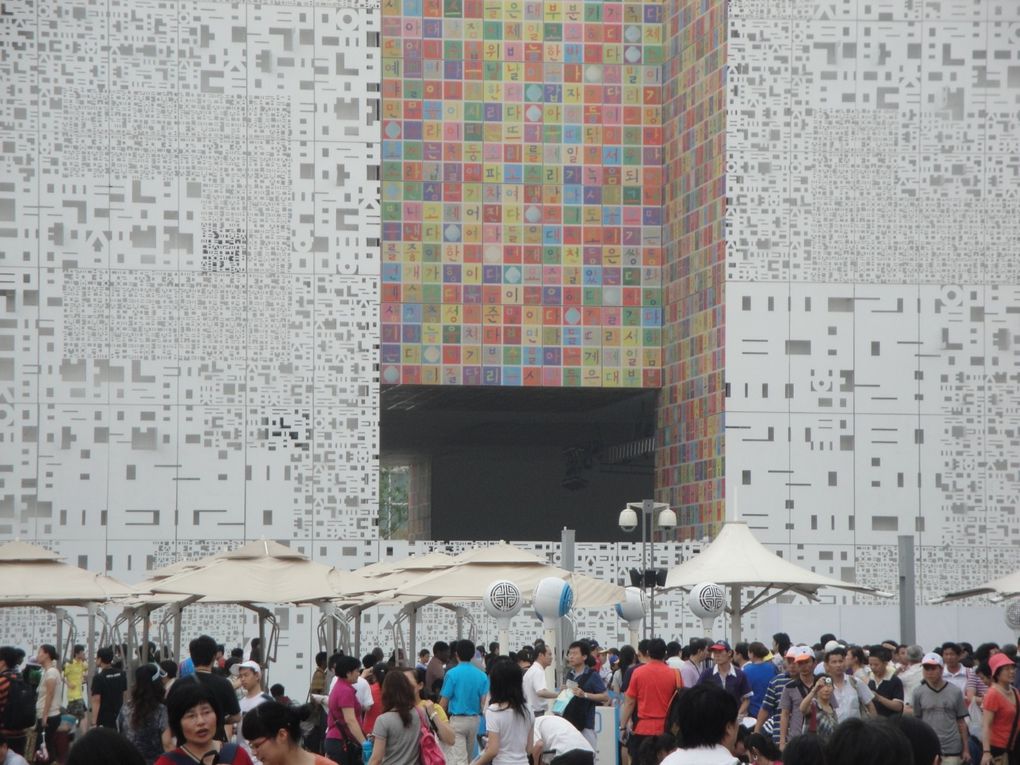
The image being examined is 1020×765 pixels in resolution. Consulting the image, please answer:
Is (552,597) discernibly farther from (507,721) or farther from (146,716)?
(146,716)

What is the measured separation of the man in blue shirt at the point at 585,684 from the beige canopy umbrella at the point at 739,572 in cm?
688

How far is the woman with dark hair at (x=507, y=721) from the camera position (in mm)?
12141

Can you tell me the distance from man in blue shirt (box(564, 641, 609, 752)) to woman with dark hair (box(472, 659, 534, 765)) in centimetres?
178

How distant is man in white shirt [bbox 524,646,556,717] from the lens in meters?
15.7

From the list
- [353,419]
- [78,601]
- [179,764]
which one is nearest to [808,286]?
[353,419]

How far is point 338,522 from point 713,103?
12.1 meters

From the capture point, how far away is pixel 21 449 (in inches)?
1453

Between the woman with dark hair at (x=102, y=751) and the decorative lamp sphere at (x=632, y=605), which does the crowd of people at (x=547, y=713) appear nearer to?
the woman with dark hair at (x=102, y=751)

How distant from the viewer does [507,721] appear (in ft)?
39.9

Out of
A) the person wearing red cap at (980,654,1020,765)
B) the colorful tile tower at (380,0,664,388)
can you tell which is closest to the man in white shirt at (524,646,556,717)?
the person wearing red cap at (980,654,1020,765)

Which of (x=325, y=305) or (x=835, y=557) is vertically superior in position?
(x=325, y=305)

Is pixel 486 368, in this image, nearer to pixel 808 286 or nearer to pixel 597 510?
pixel 808 286

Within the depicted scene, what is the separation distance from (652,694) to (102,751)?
9112 mm

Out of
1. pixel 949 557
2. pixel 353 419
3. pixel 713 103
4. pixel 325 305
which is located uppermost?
pixel 713 103
